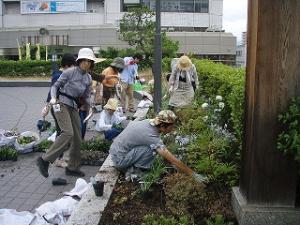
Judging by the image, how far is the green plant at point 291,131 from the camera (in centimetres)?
345

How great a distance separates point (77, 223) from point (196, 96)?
21.5ft

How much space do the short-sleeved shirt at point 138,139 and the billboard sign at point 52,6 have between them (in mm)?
52344

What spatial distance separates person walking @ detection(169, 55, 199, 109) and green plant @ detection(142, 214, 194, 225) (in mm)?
5229

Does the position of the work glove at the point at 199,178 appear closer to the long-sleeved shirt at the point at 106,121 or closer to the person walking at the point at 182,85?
the long-sleeved shirt at the point at 106,121

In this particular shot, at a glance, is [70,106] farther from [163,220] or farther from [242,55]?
[163,220]

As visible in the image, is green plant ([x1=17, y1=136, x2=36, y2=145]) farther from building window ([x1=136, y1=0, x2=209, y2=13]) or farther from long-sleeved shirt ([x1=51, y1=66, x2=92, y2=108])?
building window ([x1=136, y1=0, x2=209, y2=13])

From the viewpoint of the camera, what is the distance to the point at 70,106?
255 inches

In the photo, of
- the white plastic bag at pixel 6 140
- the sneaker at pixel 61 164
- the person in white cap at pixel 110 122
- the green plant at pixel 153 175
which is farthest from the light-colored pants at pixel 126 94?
the green plant at pixel 153 175

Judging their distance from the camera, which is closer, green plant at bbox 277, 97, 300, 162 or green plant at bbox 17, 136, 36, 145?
green plant at bbox 277, 97, 300, 162

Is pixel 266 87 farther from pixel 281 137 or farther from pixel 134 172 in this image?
pixel 134 172

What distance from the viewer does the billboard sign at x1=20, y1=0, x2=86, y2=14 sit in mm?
55500

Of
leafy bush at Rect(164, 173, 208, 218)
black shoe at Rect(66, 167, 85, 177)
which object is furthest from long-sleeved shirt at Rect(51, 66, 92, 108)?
leafy bush at Rect(164, 173, 208, 218)

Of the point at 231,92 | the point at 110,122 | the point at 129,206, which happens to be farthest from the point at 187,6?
the point at 129,206

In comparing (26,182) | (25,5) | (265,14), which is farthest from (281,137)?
(25,5)
